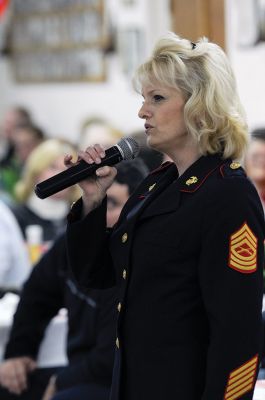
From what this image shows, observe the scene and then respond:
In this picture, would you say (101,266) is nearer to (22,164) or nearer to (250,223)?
(250,223)

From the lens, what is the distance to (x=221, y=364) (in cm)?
198

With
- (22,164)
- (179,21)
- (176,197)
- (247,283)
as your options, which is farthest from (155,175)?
A: (22,164)

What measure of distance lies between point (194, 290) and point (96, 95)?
6.48 metres

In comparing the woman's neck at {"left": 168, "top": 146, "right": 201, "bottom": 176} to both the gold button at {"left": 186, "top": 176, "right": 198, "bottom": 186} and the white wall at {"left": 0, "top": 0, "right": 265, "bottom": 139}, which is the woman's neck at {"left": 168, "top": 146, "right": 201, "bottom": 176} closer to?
the gold button at {"left": 186, "top": 176, "right": 198, "bottom": 186}

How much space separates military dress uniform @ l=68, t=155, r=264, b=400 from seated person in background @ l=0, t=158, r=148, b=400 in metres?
1.08

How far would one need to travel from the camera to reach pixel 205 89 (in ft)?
6.66

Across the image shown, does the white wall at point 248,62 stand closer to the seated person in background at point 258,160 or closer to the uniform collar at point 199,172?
the seated person in background at point 258,160

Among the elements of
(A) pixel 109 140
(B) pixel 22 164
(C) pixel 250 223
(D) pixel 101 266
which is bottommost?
(B) pixel 22 164

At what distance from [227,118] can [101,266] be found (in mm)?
456

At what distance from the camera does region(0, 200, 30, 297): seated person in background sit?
4.39m

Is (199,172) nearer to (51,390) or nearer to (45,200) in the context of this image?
(51,390)

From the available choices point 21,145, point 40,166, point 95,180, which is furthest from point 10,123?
point 95,180

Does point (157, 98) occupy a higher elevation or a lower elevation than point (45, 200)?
higher

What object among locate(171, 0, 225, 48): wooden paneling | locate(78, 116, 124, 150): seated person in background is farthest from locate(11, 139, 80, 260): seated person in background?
locate(171, 0, 225, 48): wooden paneling
